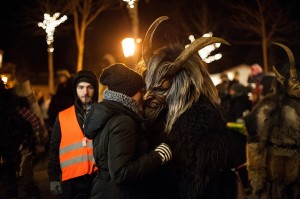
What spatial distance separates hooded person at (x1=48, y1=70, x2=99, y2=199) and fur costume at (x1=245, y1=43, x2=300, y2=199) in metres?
2.86

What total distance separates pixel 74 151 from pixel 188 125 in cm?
213

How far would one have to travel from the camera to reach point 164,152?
368cm

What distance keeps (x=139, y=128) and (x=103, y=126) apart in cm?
26

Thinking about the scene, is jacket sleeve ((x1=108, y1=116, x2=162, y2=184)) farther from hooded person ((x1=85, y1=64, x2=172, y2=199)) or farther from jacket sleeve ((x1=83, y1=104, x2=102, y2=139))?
jacket sleeve ((x1=83, y1=104, x2=102, y2=139))

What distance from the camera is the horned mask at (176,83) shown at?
3.88m

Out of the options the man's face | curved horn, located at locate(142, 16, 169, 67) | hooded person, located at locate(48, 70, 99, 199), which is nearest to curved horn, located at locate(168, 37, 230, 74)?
curved horn, located at locate(142, 16, 169, 67)

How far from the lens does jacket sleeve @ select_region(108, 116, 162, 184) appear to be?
3576 millimetres

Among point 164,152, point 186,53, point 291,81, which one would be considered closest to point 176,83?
point 186,53

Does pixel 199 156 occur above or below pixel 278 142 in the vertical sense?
below

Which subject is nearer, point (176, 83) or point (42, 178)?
point (176, 83)

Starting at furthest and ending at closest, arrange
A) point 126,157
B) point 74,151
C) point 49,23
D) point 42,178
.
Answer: point 42,178, point 49,23, point 74,151, point 126,157

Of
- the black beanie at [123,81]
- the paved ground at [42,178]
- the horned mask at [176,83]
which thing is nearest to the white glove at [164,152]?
the horned mask at [176,83]

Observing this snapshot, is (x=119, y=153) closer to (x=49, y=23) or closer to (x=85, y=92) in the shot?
(x=85, y=92)

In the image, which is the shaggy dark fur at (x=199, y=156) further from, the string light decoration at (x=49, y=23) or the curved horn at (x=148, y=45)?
the string light decoration at (x=49, y=23)
